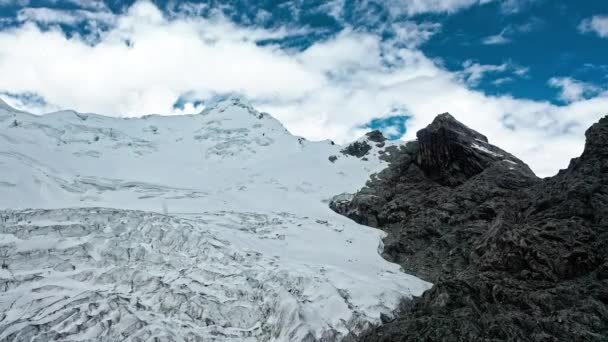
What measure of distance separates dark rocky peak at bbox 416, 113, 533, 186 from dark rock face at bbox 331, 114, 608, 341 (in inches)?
3.9

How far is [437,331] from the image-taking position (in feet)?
64.8

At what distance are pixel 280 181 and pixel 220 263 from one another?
3063cm

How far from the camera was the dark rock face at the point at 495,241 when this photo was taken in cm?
2002

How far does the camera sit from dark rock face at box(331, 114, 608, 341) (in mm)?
20016

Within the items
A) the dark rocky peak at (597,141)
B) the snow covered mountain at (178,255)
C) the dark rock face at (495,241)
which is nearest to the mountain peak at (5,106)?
the snow covered mountain at (178,255)

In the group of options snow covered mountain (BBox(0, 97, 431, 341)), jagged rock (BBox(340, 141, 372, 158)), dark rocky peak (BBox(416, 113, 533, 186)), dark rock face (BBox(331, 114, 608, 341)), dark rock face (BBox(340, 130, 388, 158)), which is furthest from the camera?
dark rock face (BBox(340, 130, 388, 158))

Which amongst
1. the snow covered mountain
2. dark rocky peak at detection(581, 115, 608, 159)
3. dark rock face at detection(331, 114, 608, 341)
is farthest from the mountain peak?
dark rocky peak at detection(581, 115, 608, 159)

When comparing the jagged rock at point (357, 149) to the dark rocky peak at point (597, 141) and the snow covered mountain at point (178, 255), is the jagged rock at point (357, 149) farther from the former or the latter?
the dark rocky peak at point (597, 141)

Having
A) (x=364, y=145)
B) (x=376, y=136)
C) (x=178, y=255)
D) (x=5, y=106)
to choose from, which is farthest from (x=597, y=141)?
(x=5, y=106)

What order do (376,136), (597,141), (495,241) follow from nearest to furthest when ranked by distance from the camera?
1. (495,241)
2. (597,141)
3. (376,136)

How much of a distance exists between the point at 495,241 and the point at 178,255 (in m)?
19.8

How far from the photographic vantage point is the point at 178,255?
103 ft

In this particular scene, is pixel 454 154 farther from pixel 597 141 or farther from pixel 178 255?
pixel 178 255

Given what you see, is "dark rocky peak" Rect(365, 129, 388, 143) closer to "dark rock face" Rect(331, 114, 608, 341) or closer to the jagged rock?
the jagged rock
